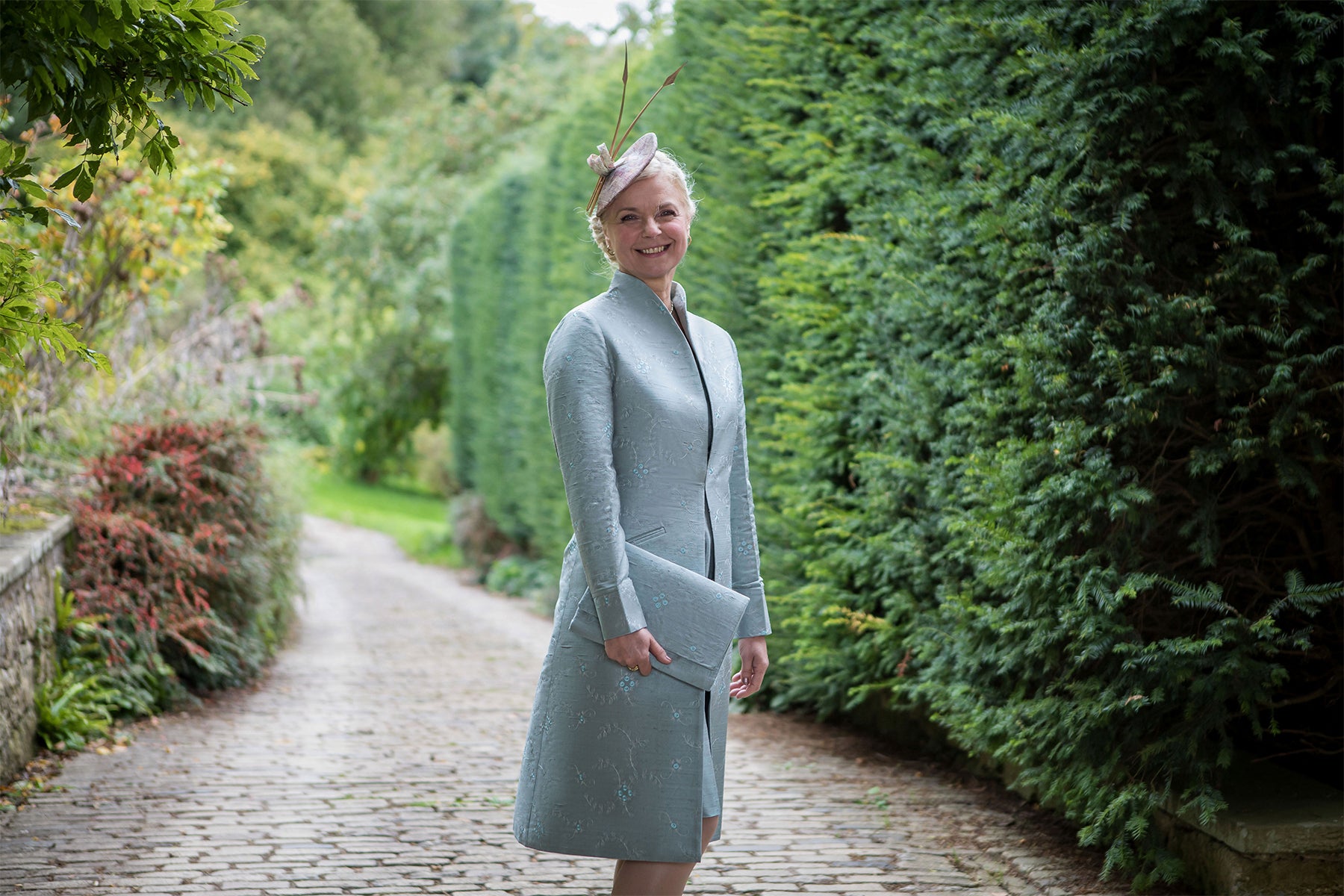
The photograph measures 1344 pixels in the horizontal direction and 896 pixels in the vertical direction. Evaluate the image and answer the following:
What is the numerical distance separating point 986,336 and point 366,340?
1837cm

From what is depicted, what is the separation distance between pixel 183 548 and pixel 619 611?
470 centimetres

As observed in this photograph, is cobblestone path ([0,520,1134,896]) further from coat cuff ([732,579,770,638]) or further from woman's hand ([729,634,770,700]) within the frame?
coat cuff ([732,579,770,638])

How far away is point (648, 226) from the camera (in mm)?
2500

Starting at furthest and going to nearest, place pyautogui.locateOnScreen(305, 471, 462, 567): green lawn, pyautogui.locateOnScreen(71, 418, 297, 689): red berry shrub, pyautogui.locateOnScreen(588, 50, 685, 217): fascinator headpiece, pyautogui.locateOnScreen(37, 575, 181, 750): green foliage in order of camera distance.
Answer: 1. pyautogui.locateOnScreen(305, 471, 462, 567): green lawn
2. pyautogui.locateOnScreen(71, 418, 297, 689): red berry shrub
3. pyautogui.locateOnScreen(37, 575, 181, 750): green foliage
4. pyautogui.locateOnScreen(588, 50, 685, 217): fascinator headpiece

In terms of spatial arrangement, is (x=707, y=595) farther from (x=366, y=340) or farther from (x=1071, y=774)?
(x=366, y=340)

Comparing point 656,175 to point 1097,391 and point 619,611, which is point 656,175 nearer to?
point 619,611

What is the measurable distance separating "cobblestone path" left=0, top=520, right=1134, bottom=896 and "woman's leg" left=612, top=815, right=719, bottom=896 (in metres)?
1.30

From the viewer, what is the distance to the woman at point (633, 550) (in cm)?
231

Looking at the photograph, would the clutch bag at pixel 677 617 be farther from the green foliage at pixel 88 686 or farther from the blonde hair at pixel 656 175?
the green foliage at pixel 88 686

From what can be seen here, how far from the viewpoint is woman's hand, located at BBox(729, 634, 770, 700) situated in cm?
266

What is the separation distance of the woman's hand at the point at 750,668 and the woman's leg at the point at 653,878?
0.40 meters

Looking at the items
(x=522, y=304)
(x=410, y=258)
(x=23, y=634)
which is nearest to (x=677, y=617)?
(x=23, y=634)

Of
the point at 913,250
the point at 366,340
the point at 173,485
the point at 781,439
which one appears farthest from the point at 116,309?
the point at 366,340

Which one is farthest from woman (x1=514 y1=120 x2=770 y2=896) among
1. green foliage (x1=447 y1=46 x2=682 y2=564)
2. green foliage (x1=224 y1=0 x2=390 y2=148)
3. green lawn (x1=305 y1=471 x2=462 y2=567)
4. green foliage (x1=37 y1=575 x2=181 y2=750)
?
green foliage (x1=224 y1=0 x2=390 y2=148)
